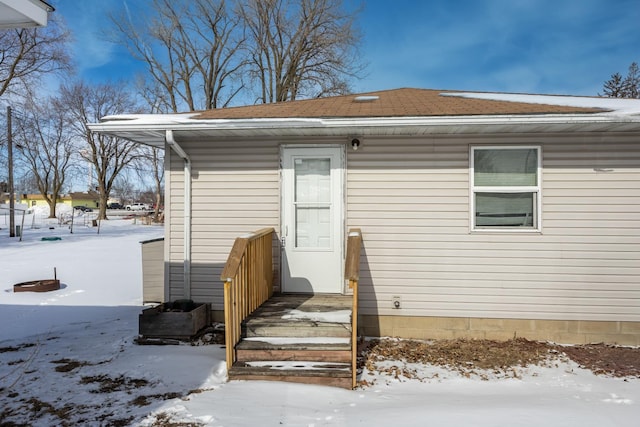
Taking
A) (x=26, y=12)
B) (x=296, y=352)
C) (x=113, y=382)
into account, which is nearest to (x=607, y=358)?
(x=296, y=352)

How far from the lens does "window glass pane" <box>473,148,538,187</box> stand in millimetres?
5102

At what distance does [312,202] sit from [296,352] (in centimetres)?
210

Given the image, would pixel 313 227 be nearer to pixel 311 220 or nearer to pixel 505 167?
pixel 311 220

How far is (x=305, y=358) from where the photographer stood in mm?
4031

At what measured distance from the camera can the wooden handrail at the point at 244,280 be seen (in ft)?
12.6

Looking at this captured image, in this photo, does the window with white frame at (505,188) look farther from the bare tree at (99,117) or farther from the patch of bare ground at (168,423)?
the bare tree at (99,117)

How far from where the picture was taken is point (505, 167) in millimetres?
5125

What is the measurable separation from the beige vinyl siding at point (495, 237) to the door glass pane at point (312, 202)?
1.05 feet

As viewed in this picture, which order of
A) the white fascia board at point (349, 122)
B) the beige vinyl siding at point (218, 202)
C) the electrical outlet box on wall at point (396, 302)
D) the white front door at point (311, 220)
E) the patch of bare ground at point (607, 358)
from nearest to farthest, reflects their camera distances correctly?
the patch of bare ground at point (607, 358) → the white fascia board at point (349, 122) → the electrical outlet box on wall at point (396, 302) → the white front door at point (311, 220) → the beige vinyl siding at point (218, 202)

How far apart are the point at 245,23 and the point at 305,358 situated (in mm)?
22031

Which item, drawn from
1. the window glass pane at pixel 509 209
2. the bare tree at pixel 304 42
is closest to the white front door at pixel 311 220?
the window glass pane at pixel 509 209

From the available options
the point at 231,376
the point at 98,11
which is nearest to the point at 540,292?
the point at 231,376

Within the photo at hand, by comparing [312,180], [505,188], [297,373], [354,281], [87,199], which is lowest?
[297,373]

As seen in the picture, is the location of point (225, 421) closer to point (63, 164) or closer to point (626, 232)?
point (626, 232)
